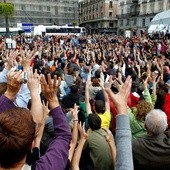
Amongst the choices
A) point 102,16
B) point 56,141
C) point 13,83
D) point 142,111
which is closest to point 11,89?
point 13,83

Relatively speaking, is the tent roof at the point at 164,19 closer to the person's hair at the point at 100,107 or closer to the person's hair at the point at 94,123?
the person's hair at the point at 100,107

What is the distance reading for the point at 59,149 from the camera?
1.90m

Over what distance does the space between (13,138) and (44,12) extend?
81.3 meters

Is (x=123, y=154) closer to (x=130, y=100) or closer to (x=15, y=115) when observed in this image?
(x=15, y=115)

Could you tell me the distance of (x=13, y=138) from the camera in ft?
5.00

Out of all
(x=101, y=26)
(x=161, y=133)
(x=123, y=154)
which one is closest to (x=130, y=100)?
(x=161, y=133)

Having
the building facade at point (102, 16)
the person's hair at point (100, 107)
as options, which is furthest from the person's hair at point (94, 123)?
the building facade at point (102, 16)

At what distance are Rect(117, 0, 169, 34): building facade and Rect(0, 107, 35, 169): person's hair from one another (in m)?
51.7

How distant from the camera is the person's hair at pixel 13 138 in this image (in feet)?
4.95

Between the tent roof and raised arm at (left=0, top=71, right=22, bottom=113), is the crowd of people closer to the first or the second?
raised arm at (left=0, top=71, right=22, bottom=113)

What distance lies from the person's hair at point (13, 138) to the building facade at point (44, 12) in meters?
75.9

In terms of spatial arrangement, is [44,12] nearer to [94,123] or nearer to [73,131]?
[94,123]

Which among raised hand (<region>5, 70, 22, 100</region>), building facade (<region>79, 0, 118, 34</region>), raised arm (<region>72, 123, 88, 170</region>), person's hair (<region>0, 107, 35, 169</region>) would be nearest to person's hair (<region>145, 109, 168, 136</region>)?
raised arm (<region>72, 123, 88, 170</region>)

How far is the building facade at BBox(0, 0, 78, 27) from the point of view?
7538cm
